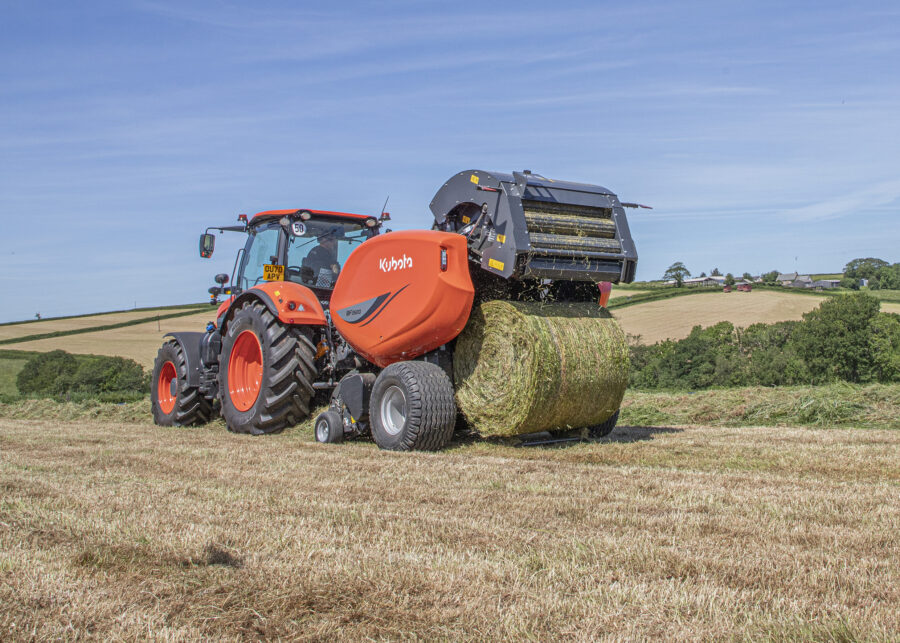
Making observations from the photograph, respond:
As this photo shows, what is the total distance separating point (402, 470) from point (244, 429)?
13.7 ft

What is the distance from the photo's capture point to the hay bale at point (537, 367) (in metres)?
6.63

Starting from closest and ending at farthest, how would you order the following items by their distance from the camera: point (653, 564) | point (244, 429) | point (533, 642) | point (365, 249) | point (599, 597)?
point (533, 642) < point (599, 597) < point (653, 564) < point (365, 249) < point (244, 429)

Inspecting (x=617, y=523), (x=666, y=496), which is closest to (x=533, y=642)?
(x=617, y=523)

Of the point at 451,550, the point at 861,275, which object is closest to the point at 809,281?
the point at 861,275

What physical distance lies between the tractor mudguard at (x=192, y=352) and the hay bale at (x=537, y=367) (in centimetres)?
484

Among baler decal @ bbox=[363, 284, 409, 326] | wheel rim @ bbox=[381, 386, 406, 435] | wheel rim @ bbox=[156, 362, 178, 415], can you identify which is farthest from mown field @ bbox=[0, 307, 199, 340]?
wheel rim @ bbox=[381, 386, 406, 435]

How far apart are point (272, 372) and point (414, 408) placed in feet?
7.73

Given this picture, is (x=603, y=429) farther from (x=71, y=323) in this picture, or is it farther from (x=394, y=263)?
(x=71, y=323)

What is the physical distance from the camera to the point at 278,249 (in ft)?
30.8

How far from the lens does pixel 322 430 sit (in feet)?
26.3

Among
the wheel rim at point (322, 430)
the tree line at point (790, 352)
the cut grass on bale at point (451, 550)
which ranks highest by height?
the cut grass on bale at point (451, 550)

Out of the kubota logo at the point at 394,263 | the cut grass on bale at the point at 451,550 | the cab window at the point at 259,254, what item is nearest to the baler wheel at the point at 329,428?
the kubota logo at the point at 394,263

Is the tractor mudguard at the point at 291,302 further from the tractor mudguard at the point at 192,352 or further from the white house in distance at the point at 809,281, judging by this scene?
the white house in distance at the point at 809,281

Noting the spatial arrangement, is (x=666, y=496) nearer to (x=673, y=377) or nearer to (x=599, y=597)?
(x=599, y=597)
